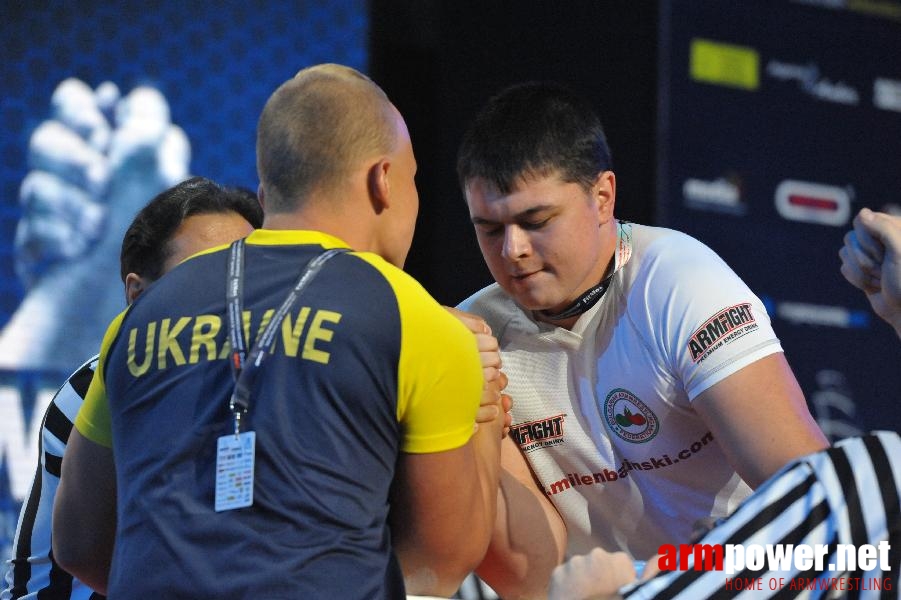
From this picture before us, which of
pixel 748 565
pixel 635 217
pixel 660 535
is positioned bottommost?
pixel 660 535

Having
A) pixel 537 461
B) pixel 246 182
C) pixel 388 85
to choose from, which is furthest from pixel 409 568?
pixel 388 85

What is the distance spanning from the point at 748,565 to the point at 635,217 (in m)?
2.55

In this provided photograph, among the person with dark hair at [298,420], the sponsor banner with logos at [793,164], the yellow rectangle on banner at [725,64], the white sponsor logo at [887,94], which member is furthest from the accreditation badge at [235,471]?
the white sponsor logo at [887,94]

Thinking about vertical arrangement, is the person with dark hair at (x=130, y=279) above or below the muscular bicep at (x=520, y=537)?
above

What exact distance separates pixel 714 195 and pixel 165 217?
202 centimetres

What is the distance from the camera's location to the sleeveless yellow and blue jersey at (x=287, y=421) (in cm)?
117

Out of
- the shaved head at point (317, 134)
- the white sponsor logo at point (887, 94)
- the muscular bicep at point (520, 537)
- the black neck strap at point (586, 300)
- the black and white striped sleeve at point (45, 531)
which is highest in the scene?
the shaved head at point (317, 134)

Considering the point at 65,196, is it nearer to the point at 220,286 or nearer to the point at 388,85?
the point at 388,85

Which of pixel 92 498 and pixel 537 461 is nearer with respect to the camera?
pixel 92 498

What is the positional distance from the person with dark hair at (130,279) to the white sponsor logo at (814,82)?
6.95 feet

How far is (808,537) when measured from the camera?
102cm

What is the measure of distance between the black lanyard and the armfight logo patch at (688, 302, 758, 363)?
0.76 meters

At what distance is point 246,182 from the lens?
→ 308 centimetres

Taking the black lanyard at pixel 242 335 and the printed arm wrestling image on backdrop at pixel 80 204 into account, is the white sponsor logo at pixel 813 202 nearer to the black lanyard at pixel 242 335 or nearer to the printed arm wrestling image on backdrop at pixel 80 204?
the printed arm wrestling image on backdrop at pixel 80 204
